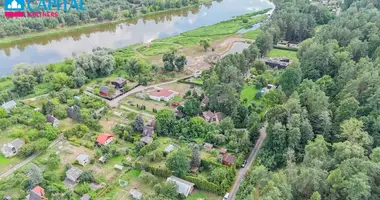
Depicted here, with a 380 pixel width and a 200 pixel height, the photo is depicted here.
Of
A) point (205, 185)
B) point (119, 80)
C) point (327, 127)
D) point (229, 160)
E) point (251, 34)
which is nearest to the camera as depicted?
point (205, 185)

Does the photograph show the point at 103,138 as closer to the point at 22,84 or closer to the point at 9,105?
the point at 9,105

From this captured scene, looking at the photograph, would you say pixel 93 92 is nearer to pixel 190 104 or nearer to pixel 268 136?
pixel 190 104

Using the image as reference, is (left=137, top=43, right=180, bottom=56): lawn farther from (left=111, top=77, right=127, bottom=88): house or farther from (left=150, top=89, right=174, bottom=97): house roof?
(left=150, top=89, right=174, bottom=97): house roof

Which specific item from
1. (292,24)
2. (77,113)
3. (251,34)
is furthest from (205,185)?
(251,34)

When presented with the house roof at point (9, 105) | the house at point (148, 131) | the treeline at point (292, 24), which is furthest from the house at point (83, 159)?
the treeline at point (292, 24)

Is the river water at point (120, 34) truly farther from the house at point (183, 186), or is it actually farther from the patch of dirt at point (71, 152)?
the house at point (183, 186)

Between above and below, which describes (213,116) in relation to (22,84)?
below
